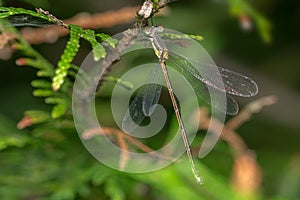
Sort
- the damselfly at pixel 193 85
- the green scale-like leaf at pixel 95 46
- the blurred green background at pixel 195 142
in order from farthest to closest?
the blurred green background at pixel 195 142
the damselfly at pixel 193 85
the green scale-like leaf at pixel 95 46

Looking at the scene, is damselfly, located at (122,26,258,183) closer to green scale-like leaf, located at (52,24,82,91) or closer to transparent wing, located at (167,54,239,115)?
transparent wing, located at (167,54,239,115)

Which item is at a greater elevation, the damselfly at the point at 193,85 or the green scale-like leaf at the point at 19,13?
the green scale-like leaf at the point at 19,13

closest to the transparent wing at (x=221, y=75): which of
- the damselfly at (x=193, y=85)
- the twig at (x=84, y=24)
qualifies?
the damselfly at (x=193, y=85)

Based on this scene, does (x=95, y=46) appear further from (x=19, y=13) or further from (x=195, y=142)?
(x=195, y=142)

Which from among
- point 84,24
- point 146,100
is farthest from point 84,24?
point 146,100

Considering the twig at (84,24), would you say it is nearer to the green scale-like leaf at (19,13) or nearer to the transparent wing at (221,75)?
the transparent wing at (221,75)

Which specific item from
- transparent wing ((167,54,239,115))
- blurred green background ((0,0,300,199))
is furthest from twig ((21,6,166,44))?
transparent wing ((167,54,239,115))
